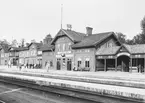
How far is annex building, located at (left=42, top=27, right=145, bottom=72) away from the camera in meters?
26.3

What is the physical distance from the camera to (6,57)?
68.7 meters

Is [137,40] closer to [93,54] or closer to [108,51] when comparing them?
[93,54]

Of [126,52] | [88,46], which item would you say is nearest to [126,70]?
[126,52]

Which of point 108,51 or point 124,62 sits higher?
point 108,51

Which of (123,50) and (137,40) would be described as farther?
(137,40)

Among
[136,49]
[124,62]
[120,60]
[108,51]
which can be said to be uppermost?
[136,49]

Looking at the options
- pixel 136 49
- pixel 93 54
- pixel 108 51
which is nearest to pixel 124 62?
pixel 108 51

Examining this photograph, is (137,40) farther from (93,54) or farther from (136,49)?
(136,49)

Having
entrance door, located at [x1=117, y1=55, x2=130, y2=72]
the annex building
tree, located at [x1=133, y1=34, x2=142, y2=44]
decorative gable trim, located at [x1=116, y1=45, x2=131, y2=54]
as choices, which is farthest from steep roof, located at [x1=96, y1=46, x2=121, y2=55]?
tree, located at [x1=133, y1=34, x2=142, y2=44]

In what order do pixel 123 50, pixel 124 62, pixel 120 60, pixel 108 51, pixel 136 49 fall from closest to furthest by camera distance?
1. pixel 136 49
2. pixel 123 50
3. pixel 108 51
4. pixel 124 62
5. pixel 120 60

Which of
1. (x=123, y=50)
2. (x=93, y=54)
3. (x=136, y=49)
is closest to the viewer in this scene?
(x=136, y=49)

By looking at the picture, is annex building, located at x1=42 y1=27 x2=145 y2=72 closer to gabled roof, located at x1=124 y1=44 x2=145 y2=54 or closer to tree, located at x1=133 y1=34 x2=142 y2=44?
gabled roof, located at x1=124 y1=44 x2=145 y2=54

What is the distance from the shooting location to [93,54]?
3028 centimetres

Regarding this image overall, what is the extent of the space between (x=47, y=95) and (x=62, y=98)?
1194mm
